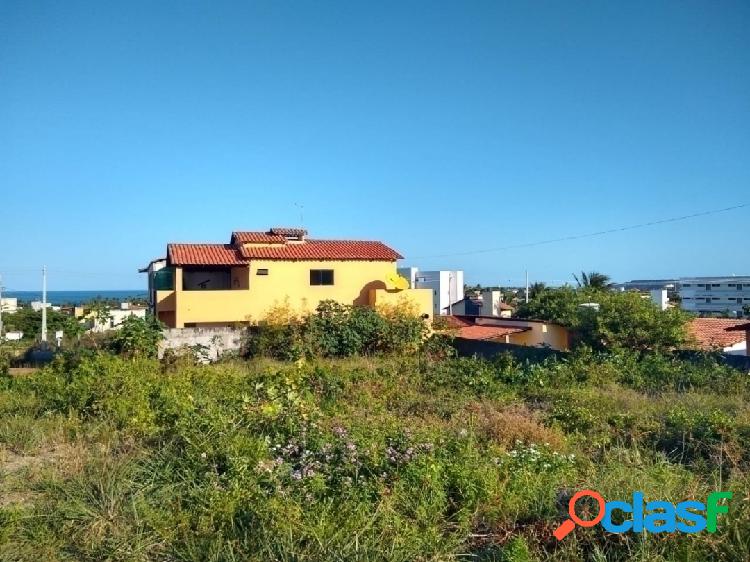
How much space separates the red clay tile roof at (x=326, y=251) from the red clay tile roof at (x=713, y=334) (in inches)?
442

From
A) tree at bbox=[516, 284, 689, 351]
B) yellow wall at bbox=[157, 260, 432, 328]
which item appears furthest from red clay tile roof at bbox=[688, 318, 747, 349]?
yellow wall at bbox=[157, 260, 432, 328]

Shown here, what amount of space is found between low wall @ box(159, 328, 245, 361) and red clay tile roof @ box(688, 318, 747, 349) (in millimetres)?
14725

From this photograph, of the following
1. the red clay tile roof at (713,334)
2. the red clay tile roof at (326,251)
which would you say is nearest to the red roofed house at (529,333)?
the red clay tile roof at (326,251)

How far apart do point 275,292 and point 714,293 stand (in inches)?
2690

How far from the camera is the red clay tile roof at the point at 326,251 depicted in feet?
66.6

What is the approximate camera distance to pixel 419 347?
18.5 meters

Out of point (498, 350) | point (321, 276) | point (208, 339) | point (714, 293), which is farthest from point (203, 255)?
point (714, 293)

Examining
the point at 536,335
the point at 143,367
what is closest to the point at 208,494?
the point at 143,367

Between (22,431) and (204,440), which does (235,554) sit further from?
(22,431)

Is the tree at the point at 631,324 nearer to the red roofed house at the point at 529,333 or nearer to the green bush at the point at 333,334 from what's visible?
the red roofed house at the point at 529,333

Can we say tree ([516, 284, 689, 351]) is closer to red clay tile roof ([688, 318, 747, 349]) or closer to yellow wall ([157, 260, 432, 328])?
red clay tile roof ([688, 318, 747, 349])

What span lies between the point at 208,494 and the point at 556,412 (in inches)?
189

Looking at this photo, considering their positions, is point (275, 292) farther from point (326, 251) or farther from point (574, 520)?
point (574, 520)

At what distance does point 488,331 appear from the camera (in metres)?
22.6
